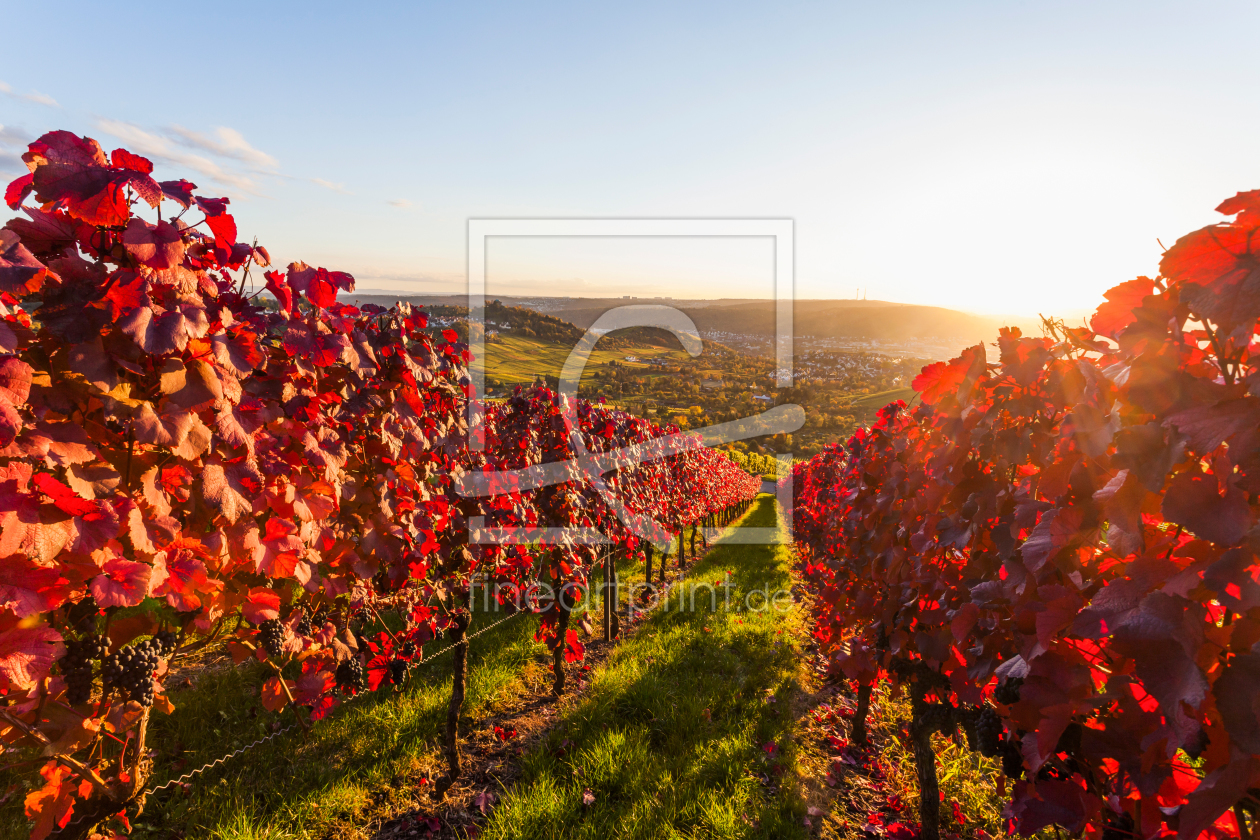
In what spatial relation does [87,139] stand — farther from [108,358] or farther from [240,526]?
[240,526]

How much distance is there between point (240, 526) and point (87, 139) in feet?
3.59

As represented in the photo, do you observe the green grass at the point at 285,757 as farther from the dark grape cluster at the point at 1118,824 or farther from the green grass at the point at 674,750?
the dark grape cluster at the point at 1118,824

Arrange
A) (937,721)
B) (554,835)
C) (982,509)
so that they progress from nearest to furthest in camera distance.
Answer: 1. (982,509)
2. (937,721)
3. (554,835)

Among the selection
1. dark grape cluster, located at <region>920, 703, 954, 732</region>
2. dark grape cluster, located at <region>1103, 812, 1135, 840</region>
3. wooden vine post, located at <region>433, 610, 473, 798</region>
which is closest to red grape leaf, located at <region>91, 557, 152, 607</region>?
wooden vine post, located at <region>433, 610, 473, 798</region>

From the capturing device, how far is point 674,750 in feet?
12.7

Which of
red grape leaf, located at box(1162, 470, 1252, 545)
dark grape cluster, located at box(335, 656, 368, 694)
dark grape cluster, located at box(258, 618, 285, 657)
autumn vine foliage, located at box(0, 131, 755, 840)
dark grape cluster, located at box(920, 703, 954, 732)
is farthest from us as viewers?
dark grape cluster, located at box(335, 656, 368, 694)

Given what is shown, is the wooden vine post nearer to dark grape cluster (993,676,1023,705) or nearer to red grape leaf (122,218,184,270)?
red grape leaf (122,218,184,270)

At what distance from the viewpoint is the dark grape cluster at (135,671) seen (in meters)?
1.71

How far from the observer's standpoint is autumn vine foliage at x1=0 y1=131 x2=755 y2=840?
1169mm

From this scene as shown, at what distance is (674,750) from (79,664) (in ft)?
11.4

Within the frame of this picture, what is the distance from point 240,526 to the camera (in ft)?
5.42

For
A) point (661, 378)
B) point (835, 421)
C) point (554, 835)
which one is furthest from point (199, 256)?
point (661, 378)

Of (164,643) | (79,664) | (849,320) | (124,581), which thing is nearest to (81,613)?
(79,664)

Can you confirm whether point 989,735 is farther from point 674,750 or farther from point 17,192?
point 17,192
